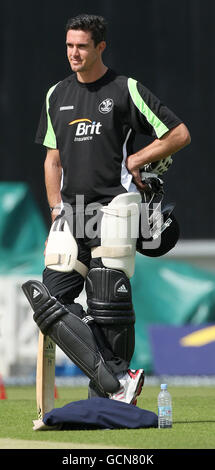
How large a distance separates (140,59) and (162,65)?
11.0 inches

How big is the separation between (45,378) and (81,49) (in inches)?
73.2

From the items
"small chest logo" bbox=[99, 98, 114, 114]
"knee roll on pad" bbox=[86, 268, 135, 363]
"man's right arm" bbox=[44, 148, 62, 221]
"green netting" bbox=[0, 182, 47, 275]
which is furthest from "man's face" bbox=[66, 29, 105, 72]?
"green netting" bbox=[0, 182, 47, 275]

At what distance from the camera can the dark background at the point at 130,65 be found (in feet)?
46.2

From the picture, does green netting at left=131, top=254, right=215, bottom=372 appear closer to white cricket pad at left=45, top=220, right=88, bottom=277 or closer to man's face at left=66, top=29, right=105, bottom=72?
white cricket pad at left=45, top=220, right=88, bottom=277

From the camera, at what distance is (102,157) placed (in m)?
6.49

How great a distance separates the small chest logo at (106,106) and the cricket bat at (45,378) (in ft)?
4.29

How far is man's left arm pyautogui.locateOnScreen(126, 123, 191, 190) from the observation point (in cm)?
652

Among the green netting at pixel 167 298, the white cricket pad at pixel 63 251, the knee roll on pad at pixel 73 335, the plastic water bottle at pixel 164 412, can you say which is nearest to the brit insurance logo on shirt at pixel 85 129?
the white cricket pad at pixel 63 251

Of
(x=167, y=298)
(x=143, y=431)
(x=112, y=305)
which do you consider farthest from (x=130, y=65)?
(x=143, y=431)

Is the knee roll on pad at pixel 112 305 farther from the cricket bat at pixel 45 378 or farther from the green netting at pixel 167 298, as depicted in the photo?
the green netting at pixel 167 298

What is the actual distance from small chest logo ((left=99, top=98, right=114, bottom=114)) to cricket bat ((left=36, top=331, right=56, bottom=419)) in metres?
1.31

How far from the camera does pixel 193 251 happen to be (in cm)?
1398
